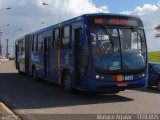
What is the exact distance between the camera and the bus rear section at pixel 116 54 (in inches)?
592

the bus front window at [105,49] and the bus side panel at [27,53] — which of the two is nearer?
the bus front window at [105,49]

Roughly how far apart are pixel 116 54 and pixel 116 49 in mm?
188

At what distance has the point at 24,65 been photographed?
29891mm

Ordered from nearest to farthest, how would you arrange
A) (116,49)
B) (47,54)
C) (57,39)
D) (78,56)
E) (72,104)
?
1. (72,104)
2. (116,49)
3. (78,56)
4. (57,39)
5. (47,54)

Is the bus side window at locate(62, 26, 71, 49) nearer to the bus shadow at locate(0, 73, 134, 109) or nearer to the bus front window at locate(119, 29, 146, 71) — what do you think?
the bus shadow at locate(0, 73, 134, 109)

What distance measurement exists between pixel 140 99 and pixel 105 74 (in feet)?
5.82

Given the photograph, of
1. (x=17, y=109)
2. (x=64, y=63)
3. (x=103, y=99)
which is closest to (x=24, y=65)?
(x=64, y=63)

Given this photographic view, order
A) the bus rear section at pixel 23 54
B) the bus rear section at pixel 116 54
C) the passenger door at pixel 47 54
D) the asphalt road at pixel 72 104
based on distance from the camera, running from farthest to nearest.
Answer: the bus rear section at pixel 23 54
the passenger door at pixel 47 54
the bus rear section at pixel 116 54
the asphalt road at pixel 72 104

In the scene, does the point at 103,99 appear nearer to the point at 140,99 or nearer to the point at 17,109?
the point at 140,99

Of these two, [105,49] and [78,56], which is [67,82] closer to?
[78,56]

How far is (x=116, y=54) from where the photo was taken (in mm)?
15250

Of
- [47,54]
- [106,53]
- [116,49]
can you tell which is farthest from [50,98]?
[47,54]

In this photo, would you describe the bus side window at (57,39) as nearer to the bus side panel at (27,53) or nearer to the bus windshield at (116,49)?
the bus windshield at (116,49)

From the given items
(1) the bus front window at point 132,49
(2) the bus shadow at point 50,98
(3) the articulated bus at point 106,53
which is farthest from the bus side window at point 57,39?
(1) the bus front window at point 132,49
